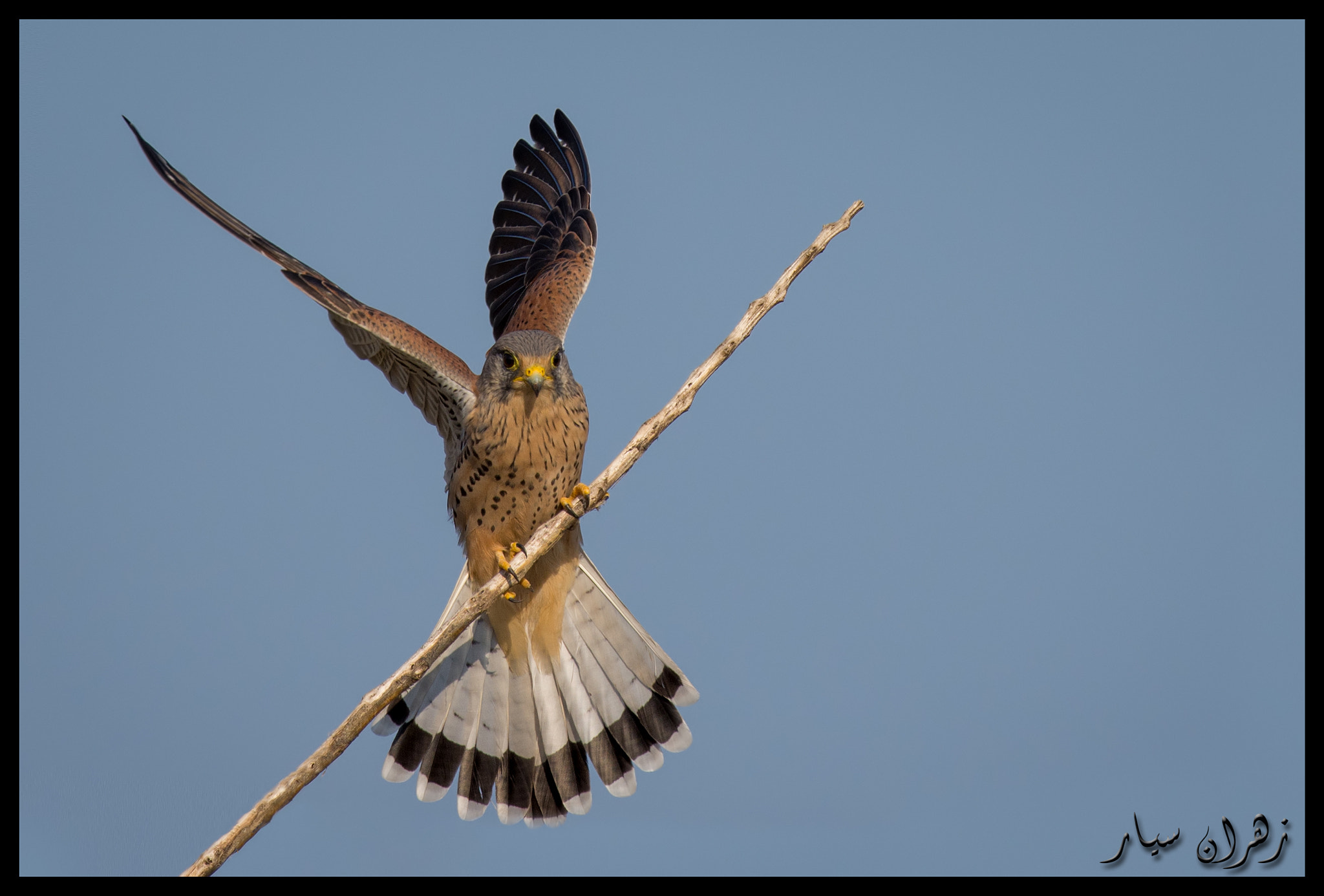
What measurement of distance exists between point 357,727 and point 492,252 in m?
3.07

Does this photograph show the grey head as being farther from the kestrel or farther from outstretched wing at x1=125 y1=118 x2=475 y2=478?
outstretched wing at x1=125 y1=118 x2=475 y2=478

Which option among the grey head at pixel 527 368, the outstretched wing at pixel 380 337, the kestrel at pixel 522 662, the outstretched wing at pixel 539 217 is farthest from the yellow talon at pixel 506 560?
the outstretched wing at pixel 539 217

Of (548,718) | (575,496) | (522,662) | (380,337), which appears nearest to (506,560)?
(575,496)

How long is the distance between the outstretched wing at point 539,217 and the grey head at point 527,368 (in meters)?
1.34

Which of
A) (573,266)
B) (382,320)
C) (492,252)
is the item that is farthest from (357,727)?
(492,252)

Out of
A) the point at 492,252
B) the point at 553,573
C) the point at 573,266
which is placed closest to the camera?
the point at 553,573

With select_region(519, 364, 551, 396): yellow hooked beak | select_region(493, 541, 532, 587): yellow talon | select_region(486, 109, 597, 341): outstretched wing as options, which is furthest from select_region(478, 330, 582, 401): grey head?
select_region(486, 109, 597, 341): outstretched wing

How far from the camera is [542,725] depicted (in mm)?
4449

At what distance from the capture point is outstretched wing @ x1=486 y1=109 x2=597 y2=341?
5.53 m

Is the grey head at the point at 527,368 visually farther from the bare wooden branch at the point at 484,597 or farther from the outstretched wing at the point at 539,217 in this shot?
the outstretched wing at the point at 539,217

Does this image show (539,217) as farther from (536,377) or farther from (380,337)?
(536,377)

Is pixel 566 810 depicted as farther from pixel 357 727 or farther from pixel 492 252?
pixel 492 252

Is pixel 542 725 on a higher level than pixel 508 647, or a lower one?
A: lower

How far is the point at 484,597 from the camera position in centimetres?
360
